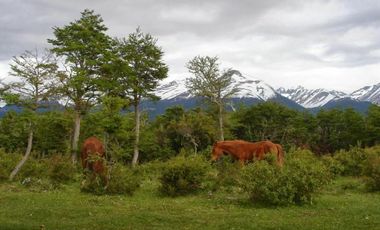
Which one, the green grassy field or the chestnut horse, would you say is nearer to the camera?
the green grassy field

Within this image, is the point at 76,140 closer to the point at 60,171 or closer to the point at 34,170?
the point at 34,170

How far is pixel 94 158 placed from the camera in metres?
18.3

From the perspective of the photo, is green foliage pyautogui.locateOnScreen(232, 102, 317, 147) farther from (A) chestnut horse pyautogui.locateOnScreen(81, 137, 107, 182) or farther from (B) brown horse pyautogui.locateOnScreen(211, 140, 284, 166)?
(A) chestnut horse pyautogui.locateOnScreen(81, 137, 107, 182)

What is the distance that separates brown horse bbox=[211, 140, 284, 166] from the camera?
72.1 ft

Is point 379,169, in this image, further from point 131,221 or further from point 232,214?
point 131,221

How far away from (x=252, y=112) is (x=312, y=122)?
1102 centimetres

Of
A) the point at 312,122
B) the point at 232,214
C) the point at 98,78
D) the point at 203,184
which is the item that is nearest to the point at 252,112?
the point at 312,122

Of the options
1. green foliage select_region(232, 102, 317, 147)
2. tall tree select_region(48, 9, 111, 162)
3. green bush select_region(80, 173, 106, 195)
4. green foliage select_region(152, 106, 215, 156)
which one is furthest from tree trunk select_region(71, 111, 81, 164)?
green foliage select_region(232, 102, 317, 147)

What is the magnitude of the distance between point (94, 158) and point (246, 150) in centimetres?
768

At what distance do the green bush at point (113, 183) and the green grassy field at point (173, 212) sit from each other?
0.43 m

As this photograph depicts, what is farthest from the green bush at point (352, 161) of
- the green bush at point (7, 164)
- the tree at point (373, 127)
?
the tree at point (373, 127)

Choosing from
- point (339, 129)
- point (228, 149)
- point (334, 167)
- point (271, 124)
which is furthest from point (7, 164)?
point (339, 129)

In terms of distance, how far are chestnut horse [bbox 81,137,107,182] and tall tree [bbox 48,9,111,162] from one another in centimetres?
1045

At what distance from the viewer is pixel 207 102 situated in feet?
156
